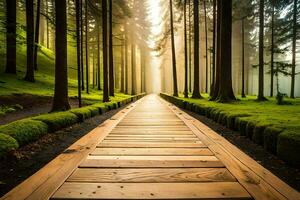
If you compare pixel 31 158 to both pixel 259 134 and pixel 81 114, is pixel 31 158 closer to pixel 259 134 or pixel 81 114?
pixel 259 134

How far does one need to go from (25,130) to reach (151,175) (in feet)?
11.9

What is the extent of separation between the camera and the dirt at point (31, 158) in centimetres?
414

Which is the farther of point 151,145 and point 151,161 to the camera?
point 151,145

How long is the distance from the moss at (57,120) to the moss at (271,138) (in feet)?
17.2

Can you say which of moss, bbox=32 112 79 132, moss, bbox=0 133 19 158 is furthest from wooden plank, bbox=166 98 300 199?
moss, bbox=32 112 79 132

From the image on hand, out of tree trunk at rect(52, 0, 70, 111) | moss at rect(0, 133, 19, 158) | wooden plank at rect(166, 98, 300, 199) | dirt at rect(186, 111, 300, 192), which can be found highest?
tree trunk at rect(52, 0, 70, 111)

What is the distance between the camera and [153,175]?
368 cm

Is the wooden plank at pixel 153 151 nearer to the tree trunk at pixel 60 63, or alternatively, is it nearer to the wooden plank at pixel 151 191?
the wooden plank at pixel 151 191

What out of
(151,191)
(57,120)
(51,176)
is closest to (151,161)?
(151,191)

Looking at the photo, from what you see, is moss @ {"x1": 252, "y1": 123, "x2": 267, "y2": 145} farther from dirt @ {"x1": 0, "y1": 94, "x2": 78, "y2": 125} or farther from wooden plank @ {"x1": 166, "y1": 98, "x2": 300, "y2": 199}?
dirt @ {"x1": 0, "y1": 94, "x2": 78, "y2": 125}

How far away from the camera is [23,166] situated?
15.8 ft

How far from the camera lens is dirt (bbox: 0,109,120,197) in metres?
4.14

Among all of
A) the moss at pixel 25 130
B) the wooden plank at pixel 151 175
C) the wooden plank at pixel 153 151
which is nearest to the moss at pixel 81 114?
the moss at pixel 25 130

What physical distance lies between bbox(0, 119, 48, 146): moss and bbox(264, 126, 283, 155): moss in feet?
16.1
